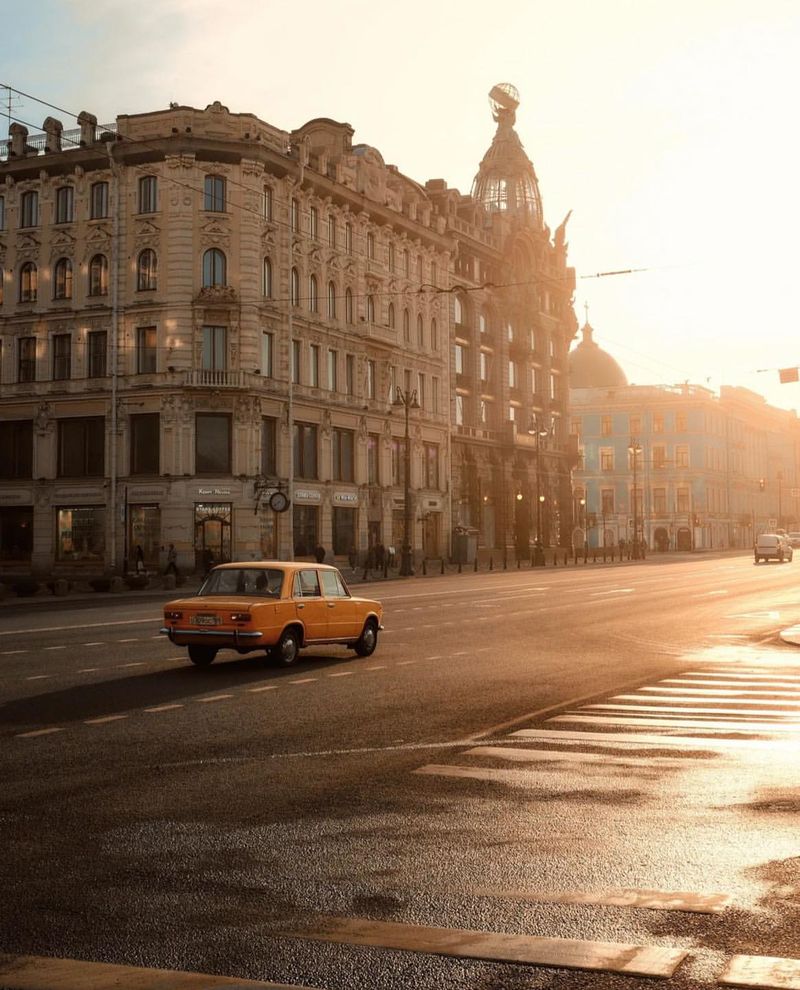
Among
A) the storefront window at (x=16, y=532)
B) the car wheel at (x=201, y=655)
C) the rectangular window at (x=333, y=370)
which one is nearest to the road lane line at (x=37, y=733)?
the car wheel at (x=201, y=655)

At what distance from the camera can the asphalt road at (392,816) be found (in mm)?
5488

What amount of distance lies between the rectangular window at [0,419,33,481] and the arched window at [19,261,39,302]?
237 inches

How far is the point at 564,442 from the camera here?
311 ft

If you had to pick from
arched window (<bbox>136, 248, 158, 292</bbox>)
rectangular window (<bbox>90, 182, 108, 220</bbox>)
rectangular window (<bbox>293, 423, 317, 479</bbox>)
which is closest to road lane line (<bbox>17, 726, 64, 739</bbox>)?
arched window (<bbox>136, 248, 158, 292</bbox>)

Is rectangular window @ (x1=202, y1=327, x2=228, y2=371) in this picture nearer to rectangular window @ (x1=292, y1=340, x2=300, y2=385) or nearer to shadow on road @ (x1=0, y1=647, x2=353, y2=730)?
rectangular window @ (x1=292, y1=340, x2=300, y2=385)

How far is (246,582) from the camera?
705 inches

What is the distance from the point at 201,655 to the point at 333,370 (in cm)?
4664

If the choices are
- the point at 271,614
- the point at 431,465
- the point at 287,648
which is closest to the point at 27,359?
the point at 431,465

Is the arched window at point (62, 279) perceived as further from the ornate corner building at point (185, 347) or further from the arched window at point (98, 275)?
the arched window at point (98, 275)

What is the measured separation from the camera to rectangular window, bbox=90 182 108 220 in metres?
57.2

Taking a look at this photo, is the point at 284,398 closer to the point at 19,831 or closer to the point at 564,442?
the point at 564,442

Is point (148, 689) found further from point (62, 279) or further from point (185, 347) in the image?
point (62, 279)

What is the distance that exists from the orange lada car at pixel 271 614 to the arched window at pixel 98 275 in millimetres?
41232

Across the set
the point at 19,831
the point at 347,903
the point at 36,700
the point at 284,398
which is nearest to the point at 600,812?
the point at 347,903
